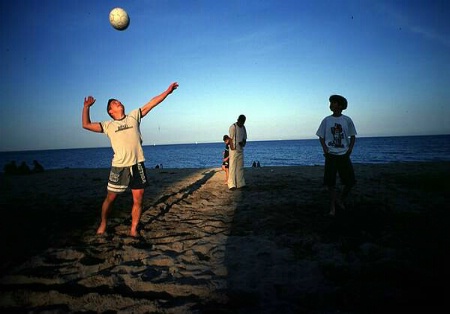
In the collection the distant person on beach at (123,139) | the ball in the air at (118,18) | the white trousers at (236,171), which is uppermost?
the ball in the air at (118,18)

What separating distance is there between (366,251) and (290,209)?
218 cm

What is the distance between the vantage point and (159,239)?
3.75 m

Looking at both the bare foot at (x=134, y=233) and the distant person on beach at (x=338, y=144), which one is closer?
the bare foot at (x=134, y=233)

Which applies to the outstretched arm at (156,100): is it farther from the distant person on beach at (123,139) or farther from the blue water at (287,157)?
the blue water at (287,157)

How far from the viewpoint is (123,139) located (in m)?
3.63

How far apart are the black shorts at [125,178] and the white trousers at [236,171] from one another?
443 cm

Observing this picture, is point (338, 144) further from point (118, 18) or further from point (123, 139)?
point (118, 18)

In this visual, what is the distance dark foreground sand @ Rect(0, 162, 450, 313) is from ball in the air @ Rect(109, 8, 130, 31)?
14.6 feet

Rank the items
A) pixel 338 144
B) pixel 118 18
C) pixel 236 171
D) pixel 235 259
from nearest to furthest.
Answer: pixel 235 259 → pixel 338 144 → pixel 118 18 → pixel 236 171

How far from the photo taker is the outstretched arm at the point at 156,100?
3.69 metres

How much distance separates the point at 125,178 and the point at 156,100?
1.28 metres

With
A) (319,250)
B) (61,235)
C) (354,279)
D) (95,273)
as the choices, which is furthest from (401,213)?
(61,235)

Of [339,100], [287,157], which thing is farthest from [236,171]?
[287,157]

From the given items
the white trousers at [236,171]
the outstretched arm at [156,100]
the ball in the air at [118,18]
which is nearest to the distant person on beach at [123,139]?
the outstretched arm at [156,100]
